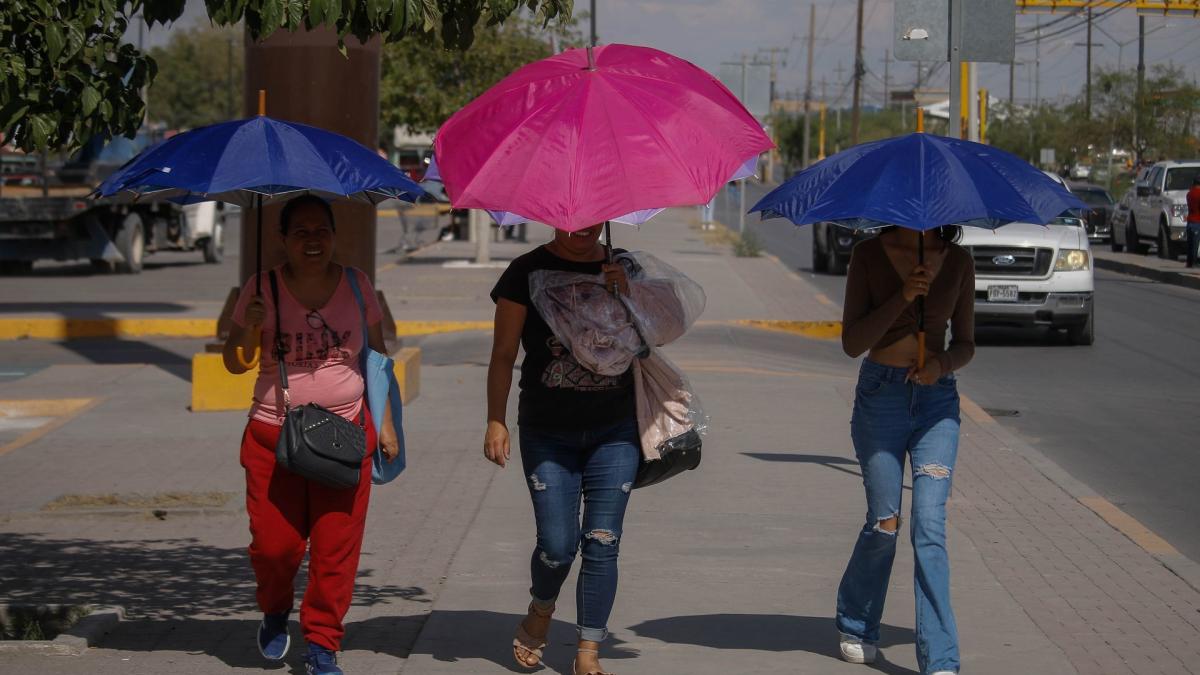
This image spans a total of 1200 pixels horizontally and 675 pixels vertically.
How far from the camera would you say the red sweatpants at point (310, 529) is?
5297mm

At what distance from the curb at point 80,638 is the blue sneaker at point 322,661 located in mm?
912

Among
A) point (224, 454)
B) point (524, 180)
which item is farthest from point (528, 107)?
point (224, 454)

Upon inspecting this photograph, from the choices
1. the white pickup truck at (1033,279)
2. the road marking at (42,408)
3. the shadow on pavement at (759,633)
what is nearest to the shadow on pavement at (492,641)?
the shadow on pavement at (759,633)

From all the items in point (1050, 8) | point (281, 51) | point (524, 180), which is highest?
point (1050, 8)

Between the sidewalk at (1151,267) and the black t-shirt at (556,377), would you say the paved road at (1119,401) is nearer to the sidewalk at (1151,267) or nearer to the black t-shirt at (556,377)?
the black t-shirt at (556,377)

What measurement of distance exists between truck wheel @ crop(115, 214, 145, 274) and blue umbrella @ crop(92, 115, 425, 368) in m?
23.7

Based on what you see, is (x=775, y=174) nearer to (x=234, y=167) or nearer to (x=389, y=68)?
(x=389, y=68)

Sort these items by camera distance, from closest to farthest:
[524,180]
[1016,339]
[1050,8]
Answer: [524,180] < [1016,339] < [1050,8]

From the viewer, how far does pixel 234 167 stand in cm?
521

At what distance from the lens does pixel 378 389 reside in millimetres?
5496

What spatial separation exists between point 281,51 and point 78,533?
4.65 metres

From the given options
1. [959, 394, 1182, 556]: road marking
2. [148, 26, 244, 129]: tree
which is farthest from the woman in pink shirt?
[148, 26, 244, 129]: tree

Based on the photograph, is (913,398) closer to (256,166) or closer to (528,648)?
(528,648)

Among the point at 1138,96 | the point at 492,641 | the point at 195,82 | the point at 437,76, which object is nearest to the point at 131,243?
the point at 437,76
